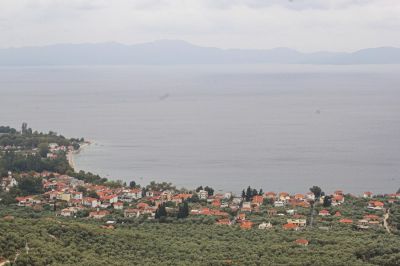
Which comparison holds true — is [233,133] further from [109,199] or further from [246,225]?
[246,225]

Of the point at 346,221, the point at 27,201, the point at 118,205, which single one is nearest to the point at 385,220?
the point at 346,221

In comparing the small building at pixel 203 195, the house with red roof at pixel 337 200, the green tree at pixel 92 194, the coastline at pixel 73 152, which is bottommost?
the green tree at pixel 92 194

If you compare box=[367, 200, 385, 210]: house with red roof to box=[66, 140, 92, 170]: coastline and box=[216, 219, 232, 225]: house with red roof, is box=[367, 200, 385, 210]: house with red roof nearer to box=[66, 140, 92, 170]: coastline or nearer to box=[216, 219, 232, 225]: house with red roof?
box=[216, 219, 232, 225]: house with red roof

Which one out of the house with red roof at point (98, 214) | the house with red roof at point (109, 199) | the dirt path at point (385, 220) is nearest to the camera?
the dirt path at point (385, 220)

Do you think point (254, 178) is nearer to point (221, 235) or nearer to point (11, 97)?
point (221, 235)

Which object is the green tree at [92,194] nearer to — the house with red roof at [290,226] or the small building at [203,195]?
the small building at [203,195]

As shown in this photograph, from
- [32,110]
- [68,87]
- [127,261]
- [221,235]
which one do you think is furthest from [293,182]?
[68,87]

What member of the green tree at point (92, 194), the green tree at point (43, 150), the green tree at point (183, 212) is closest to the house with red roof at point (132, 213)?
the green tree at point (183, 212)
